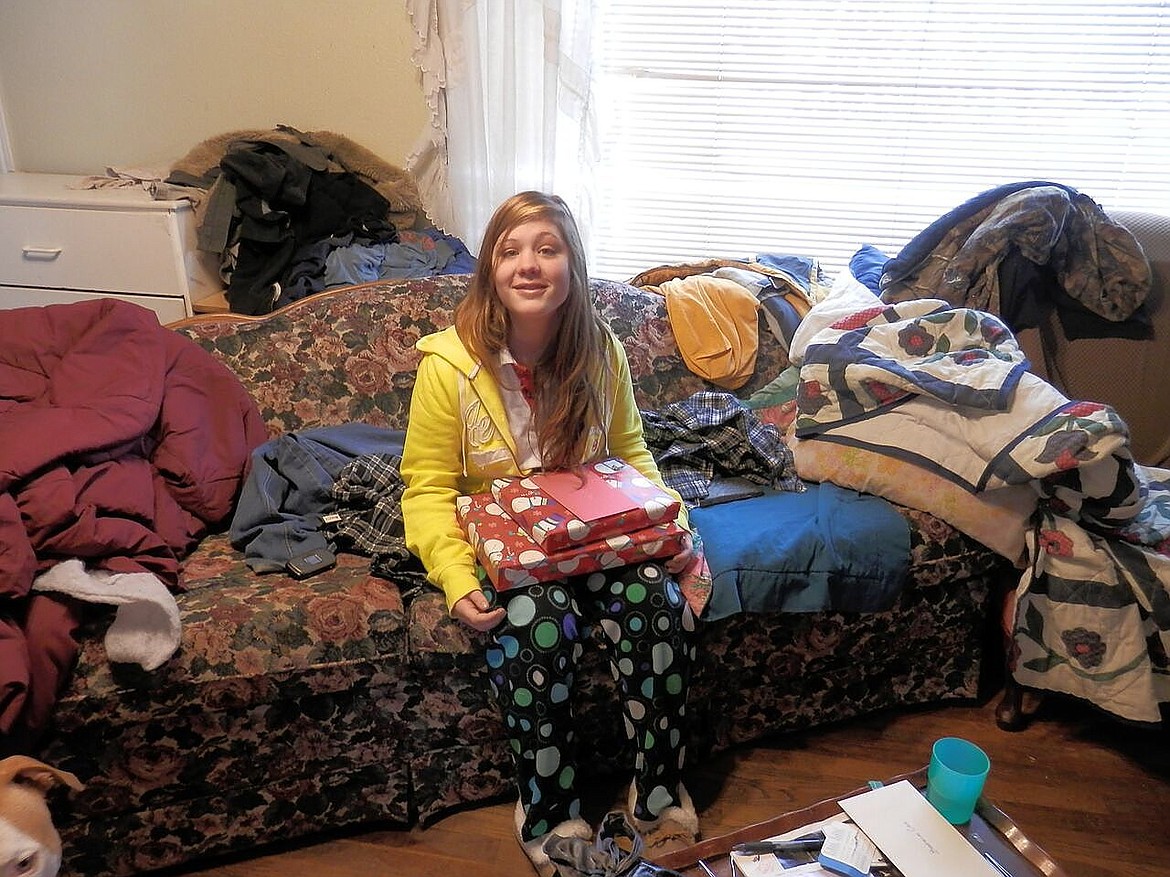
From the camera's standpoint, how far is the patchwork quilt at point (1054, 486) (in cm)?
159

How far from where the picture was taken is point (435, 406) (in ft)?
4.91

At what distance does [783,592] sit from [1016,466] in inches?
20.1

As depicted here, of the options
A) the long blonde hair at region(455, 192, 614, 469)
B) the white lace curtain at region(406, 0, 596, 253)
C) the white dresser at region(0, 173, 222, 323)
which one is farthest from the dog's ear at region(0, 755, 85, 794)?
the white lace curtain at region(406, 0, 596, 253)

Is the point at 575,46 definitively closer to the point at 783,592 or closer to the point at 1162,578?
the point at 783,592

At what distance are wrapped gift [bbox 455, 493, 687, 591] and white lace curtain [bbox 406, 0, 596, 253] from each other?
1303mm

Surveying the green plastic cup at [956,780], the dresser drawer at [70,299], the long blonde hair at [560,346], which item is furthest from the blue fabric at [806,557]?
the dresser drawer at [70,299]

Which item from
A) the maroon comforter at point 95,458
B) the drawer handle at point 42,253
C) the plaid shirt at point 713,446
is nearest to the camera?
the maroon comforter at point 95,458

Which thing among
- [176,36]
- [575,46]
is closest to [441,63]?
[575,46]

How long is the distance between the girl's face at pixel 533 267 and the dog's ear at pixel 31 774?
0.99m

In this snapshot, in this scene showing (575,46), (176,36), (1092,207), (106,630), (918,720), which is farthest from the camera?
(176,36)

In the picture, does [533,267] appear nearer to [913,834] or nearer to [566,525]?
[566,525]

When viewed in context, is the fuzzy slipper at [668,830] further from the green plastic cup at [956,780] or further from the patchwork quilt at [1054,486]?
the patchwork quilt at [1054,486]

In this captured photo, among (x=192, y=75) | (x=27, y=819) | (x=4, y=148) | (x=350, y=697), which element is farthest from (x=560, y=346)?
(x=4, y=148)

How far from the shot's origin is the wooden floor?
4.93 feet
